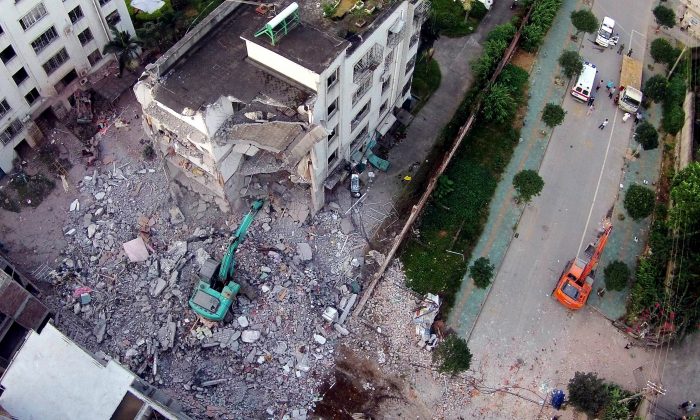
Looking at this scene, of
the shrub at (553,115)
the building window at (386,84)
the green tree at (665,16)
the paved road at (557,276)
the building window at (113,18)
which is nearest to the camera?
the paved road at (557,276)

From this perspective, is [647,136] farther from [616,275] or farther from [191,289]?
[191,289]

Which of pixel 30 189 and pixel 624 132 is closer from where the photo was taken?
pixel 30 189

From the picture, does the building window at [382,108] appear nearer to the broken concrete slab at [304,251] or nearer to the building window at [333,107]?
the building window at [333,107]

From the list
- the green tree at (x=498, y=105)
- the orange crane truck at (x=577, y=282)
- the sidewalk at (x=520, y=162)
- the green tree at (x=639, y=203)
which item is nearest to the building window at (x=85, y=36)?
the green tree at (x=498, y=105)

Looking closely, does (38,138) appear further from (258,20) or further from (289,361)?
(289,361)

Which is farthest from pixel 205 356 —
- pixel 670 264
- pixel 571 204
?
pixel 670 264
